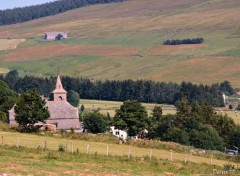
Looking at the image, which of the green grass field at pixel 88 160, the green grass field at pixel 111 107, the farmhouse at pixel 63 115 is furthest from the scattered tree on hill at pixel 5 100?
the green grass field at pixel 88 160

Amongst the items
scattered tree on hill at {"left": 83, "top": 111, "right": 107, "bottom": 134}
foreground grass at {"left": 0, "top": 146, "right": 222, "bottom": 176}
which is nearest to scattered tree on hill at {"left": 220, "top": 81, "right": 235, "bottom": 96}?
scattered tree on hill at {"left": 83, "top": 111, "right": 107, "bottom": 134}

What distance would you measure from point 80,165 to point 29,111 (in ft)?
98.7

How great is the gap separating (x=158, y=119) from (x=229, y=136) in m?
16.3

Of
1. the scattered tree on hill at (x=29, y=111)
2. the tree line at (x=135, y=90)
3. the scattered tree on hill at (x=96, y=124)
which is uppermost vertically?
the tree line at (x=135, y=90)

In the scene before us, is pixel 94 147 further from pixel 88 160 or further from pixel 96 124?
pixel 96 124

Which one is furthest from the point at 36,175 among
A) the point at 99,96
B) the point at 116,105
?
the point at 99,96

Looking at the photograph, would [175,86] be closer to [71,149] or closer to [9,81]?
[9,81]

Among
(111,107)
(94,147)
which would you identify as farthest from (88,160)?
(111,107)

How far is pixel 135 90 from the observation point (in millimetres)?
163750

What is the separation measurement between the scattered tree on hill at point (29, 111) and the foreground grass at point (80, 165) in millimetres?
21293

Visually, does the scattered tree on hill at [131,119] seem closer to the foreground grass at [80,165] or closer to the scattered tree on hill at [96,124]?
the scattered tree on hill at [96,124]

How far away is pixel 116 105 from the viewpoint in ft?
484

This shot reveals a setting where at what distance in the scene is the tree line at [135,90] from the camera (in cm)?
15638

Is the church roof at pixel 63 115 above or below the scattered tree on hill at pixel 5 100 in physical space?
below
